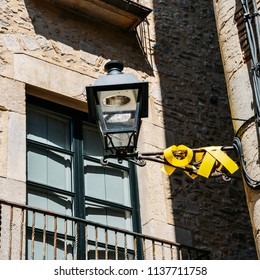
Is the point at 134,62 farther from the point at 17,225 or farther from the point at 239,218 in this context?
the point at 17,225

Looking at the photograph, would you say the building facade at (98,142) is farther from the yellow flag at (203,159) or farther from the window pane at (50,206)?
the yellow flag at (203,159)

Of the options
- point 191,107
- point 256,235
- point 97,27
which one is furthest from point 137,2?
point 256,235

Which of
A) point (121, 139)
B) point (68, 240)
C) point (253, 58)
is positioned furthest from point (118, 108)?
point (68, 240)

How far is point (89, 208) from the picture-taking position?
9.37 m

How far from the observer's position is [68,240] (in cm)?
895

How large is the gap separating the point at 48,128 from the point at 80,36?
4.27 ft

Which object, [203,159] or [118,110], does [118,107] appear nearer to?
[118,110]

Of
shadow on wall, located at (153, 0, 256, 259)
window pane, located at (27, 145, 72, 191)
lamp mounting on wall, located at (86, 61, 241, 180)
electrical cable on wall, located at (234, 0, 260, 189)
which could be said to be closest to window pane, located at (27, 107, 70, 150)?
window pane, located at (27, 145, 72, 191)

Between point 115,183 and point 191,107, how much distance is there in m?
1.59

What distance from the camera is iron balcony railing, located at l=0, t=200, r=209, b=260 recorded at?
8266mm

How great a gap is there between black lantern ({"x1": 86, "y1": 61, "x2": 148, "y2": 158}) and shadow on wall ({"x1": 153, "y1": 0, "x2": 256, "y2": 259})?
101 inches

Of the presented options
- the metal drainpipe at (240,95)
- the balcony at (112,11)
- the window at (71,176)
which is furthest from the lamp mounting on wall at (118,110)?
the balcony at (112,11)

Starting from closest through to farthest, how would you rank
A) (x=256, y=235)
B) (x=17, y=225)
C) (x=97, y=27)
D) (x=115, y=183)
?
(x=256, y=235) < (x=17, y=225) < (x=115, y=183) < (x=97, y=27)

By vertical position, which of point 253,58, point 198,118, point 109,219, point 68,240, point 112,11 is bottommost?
point 68,240
